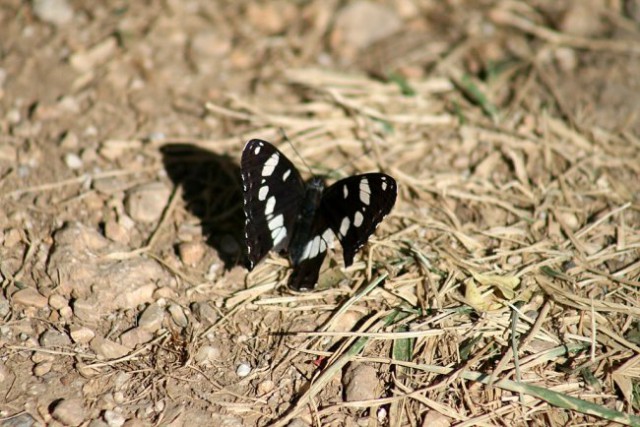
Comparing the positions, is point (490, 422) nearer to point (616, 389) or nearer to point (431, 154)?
point (616, 389)

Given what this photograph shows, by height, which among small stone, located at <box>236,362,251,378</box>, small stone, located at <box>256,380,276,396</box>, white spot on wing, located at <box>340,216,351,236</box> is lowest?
small stone, located at <box>256,380,276,396</box>

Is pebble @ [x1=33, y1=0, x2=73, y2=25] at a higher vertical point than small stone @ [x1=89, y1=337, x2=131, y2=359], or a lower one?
higher

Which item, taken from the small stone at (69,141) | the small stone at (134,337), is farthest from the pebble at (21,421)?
the small stone at (69,141)

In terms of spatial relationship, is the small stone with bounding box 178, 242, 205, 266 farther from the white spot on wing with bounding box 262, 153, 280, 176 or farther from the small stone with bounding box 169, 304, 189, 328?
the white spot on wing with bounding box 262, 153, 280, 176

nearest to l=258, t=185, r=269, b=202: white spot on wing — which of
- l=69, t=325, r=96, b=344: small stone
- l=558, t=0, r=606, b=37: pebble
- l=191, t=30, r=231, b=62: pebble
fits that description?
l=69, t=325, r=96, b=344: small stone

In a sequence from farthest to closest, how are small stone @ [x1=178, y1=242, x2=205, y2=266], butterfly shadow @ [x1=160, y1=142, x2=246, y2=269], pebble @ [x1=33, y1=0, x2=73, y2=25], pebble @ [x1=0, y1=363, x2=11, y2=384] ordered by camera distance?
pebble @ [x1=33, y1=0, x2=73, y2=25]
butterfly shadow @ [x1=160, y1=142, x2=246, y2=269]
small stone @ [x1=178, y1=242, x2=205, y2=266]
pebble @ [x1=0, y1=363, x2=11, y2=384]
